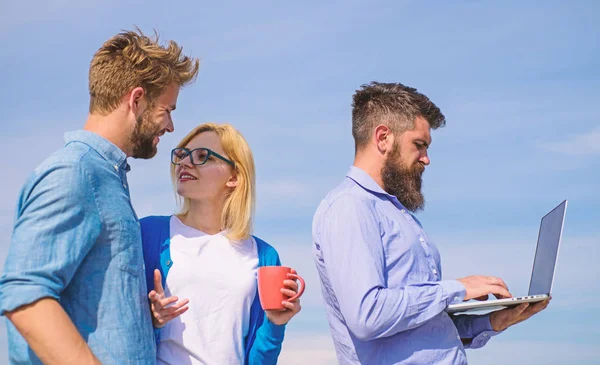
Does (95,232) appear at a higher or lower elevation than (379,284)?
lower

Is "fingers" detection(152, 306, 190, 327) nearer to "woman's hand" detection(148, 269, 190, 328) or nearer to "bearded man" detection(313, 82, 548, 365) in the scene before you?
"woman's hand" detection(148, 269, 190, 328)

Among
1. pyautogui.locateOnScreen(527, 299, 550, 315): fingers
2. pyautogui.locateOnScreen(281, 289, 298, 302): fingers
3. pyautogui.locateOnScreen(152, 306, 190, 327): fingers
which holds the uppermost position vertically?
pyautogui.locateOnScreen(527, 299, 550, 315): fingers

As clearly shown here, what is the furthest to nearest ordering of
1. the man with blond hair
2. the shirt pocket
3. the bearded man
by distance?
1. the bearded man
2. the shirt pocket
3. the man with blond hair

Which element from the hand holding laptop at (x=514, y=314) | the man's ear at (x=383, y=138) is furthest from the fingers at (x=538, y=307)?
the man's ear at (x=383, y=138)

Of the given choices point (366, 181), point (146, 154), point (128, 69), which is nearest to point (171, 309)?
point (146, 154)

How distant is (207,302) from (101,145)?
4.77ft

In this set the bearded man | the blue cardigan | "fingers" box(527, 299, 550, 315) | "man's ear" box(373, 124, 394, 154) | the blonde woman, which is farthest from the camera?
"man's ear" box(373, 124, 394, 154)

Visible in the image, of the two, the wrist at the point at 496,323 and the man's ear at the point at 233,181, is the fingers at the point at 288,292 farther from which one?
the wrist at the point at 496,323

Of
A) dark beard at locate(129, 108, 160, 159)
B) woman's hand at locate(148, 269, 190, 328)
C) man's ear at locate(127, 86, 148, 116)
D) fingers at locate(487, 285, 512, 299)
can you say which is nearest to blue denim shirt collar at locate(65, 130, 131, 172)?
dark beard at locate(129, 108, 160, 159)

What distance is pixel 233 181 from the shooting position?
5.22m

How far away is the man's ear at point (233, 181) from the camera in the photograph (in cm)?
518

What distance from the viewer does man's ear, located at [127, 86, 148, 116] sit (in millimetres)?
3727

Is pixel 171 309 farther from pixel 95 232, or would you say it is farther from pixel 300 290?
pixel 95 232

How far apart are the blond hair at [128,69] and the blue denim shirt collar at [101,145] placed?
0.17 meters
